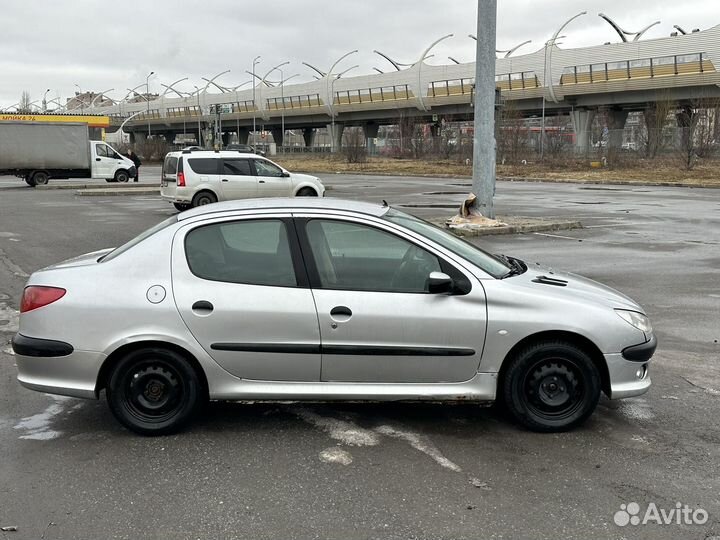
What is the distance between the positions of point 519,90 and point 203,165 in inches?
2124

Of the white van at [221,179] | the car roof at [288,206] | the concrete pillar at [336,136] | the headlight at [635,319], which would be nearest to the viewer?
the headlight at [635,319]

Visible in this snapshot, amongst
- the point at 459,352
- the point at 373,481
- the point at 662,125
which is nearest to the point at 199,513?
the point at 373,481

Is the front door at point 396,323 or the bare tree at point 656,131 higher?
the bare tree at point 656,131

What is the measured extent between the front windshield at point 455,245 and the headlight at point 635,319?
0.83 metres

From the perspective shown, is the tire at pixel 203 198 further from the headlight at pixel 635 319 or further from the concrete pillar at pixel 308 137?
the concrete pillar at pixel 308 137

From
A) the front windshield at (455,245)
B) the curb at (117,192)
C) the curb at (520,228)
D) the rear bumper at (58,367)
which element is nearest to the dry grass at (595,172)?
the curb at (117,192)

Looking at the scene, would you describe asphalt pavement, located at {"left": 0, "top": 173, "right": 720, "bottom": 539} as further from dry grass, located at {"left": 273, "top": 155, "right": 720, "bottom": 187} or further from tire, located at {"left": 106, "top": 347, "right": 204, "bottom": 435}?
dry grass, located at {"left": 273, "top": 155, "right": 720, "bottom": 187}

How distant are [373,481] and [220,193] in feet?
56.4

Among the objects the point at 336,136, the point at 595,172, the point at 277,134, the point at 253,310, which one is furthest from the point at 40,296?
the point at 277,134

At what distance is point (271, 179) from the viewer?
68.7ft

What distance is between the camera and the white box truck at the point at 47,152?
34.4 metres

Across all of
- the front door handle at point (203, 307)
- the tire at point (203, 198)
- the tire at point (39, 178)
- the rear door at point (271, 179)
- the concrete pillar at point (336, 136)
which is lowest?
the front door handle at point (203, 307)

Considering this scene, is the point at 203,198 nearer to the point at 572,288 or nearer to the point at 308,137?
the point at 572,288

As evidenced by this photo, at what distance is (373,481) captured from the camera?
4.00m
